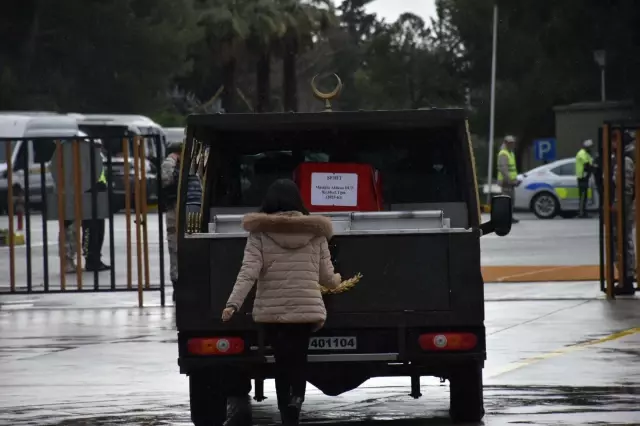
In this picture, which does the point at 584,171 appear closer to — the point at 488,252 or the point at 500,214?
the point at 488,252

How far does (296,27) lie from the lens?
61.9 metres

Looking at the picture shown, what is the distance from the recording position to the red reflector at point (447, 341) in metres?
9.91

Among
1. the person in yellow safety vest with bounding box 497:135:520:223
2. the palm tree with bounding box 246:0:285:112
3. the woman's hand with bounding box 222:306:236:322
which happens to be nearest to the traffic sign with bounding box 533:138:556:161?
the person in yellow safety vest with bounding box 497:135:520:223

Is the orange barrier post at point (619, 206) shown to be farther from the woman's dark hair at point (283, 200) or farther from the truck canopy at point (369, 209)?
the woman's dark hair at point (283, 200)

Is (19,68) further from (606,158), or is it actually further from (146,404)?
(146,404)

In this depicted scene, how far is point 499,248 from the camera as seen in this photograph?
28219 mm

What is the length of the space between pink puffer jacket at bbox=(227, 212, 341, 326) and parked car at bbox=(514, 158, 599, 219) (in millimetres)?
29718

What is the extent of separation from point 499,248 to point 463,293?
18.5 m

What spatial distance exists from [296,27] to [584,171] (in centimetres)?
2641

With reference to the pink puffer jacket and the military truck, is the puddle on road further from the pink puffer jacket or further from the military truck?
the pink puffer jacket

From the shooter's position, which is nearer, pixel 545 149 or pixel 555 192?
pixel 555 192

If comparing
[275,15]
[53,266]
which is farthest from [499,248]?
[275,15]

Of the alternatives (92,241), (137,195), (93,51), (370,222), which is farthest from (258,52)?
(370,222)

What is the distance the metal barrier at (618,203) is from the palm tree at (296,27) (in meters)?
42.3
